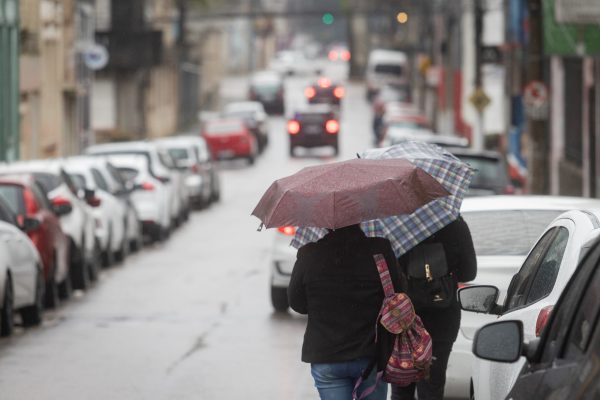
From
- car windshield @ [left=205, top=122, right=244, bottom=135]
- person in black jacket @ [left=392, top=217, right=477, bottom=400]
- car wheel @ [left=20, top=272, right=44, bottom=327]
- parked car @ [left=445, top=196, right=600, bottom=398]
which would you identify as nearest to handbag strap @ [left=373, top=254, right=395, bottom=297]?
person in black jacket @ [left=392, top=217, right=477, bottom=400]

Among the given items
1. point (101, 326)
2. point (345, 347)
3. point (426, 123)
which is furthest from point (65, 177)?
point (426, 123)

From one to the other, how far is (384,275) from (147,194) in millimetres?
23033

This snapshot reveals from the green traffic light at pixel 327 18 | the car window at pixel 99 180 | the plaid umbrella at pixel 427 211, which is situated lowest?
the car window at pixel 99 180

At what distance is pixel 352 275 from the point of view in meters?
7.85

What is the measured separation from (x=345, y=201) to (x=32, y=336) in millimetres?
9113

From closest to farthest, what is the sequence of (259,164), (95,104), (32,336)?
(32,336)
(259,164)
(95,104)

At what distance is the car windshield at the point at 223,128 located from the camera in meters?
56.8

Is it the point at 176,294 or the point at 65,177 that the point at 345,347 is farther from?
the point at 65,177

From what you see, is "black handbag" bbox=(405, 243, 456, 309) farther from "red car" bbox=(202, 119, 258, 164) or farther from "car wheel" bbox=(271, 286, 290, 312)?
"red car" bbox=(202, 119, 258, 164)

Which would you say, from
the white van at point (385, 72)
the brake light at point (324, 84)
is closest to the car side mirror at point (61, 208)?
the brake light at point (324, 84)

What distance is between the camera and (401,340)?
7.97 metres

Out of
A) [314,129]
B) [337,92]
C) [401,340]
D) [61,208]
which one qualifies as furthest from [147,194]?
[337,92]

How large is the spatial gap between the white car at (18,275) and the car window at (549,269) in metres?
9.15

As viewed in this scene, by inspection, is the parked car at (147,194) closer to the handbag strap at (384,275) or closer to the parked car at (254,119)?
the handbag strap at (384,275)
